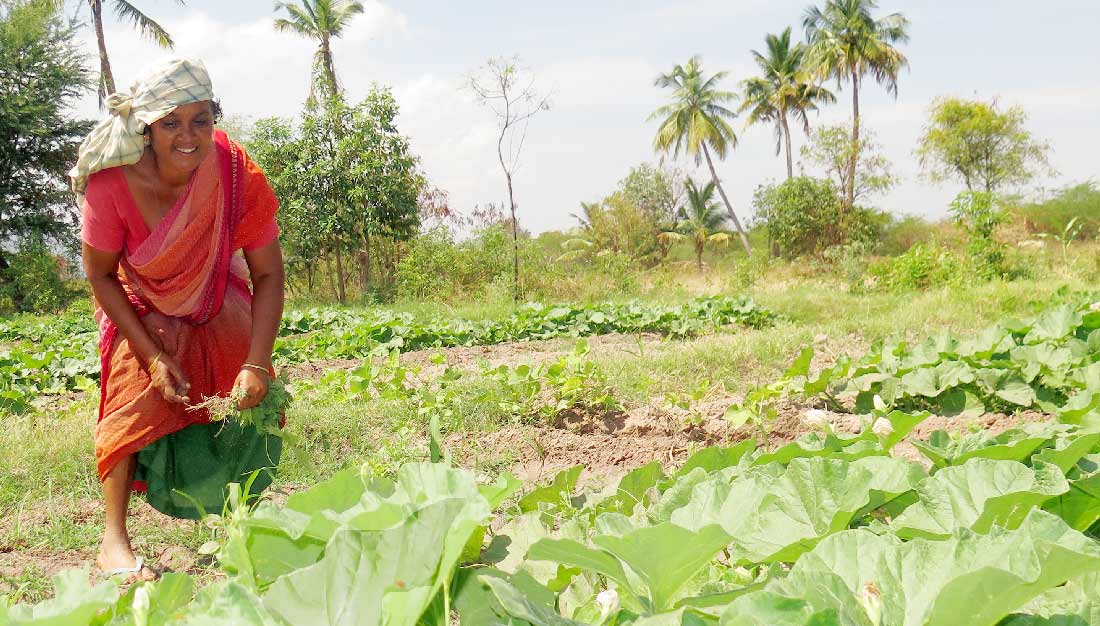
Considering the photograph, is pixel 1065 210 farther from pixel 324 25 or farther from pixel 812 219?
pixel 324 25

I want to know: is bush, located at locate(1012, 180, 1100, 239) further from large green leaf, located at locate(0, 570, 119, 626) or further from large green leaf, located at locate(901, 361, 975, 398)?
large green leaf, located at locate(0, 570, 119, 626)

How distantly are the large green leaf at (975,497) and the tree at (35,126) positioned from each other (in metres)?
20.5

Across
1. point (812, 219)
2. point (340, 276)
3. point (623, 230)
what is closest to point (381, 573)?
point (340, 276)

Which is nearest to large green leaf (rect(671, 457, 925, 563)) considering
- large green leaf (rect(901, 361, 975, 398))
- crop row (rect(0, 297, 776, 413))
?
large green leaf (rect(901, 361, 975, 398))

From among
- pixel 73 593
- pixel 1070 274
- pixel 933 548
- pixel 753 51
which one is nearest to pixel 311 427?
pixel 73 593

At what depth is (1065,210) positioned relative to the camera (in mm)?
26031

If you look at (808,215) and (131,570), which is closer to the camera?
(131,570)

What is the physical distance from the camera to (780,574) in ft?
3.03

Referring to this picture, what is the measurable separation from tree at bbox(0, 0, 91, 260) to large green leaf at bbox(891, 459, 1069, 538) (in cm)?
2047

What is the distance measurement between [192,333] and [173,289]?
17 centimetres

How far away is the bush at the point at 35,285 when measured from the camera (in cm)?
1592

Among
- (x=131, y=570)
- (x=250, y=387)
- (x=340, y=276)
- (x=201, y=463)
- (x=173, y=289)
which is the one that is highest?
(x=340, y=276)

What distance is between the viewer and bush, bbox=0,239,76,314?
52.2 ft

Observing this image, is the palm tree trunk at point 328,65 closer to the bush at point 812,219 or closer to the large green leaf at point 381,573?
the bush at point 812,219
